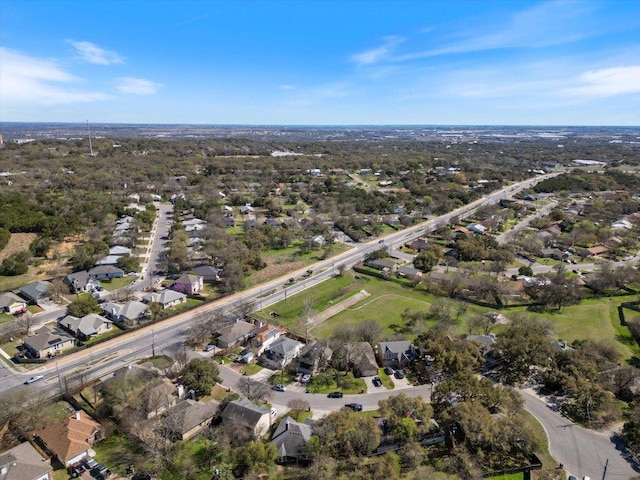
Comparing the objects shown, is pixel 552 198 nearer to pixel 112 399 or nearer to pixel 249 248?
pixel 249 248

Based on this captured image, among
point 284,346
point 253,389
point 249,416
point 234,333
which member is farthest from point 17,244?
point 249,416

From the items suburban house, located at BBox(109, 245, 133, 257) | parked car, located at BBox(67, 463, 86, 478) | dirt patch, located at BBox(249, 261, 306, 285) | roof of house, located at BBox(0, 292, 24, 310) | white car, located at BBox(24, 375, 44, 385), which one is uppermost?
suburban house, located at BBox(109, 245, 133, 257)

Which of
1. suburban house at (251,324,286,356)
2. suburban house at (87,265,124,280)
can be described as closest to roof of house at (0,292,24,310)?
suburban house at (87,265,124,280)

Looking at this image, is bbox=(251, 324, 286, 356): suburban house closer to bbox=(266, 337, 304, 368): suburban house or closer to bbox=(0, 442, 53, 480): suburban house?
bbox=(266, 337, 304, 368): suburban house

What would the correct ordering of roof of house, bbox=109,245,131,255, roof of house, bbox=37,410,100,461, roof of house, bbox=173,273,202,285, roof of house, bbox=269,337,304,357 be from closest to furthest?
roof of house, bbox=37,410,100,461
roof of house, bbox=269,337,304,357
roof of house, bbox=173,273,202,285
roof of house, bbox=109,245,131,255

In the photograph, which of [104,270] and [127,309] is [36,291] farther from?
[127,309]

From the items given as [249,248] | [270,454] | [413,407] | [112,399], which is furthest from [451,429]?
[249,248]
